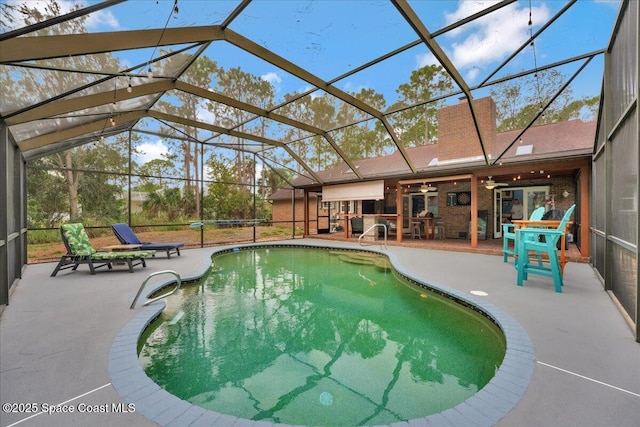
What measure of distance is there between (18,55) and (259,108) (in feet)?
16.2

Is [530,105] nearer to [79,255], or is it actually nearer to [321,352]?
[321,352]

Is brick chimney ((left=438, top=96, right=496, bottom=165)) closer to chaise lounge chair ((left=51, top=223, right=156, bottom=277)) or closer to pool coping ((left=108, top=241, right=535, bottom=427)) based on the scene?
pool coping ((left=108, top=241, right=535, bottom=427))

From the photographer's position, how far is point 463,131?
35.7 ft

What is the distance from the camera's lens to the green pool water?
6.92 feet

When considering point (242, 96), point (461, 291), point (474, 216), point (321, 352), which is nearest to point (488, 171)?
point (474, 216)

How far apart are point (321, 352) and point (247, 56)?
5536 mm

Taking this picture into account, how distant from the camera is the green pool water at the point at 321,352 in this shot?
211 centimetres

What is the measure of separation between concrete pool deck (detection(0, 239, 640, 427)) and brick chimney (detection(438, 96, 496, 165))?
22.0 ft

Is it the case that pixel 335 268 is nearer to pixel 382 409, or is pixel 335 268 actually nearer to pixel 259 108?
pixel 259 108

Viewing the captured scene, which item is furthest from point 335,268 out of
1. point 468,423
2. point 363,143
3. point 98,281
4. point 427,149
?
point 427,149

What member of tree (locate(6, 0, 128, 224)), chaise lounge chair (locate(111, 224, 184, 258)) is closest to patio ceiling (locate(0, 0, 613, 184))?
tree (locate(6, 0, 128, 224))

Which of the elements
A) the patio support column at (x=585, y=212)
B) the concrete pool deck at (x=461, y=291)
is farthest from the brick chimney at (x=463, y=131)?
the concrete pool deck at (x=461, y=291)

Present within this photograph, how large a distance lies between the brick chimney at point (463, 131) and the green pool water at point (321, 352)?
25.1 feet

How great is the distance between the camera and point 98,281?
5.06 m
